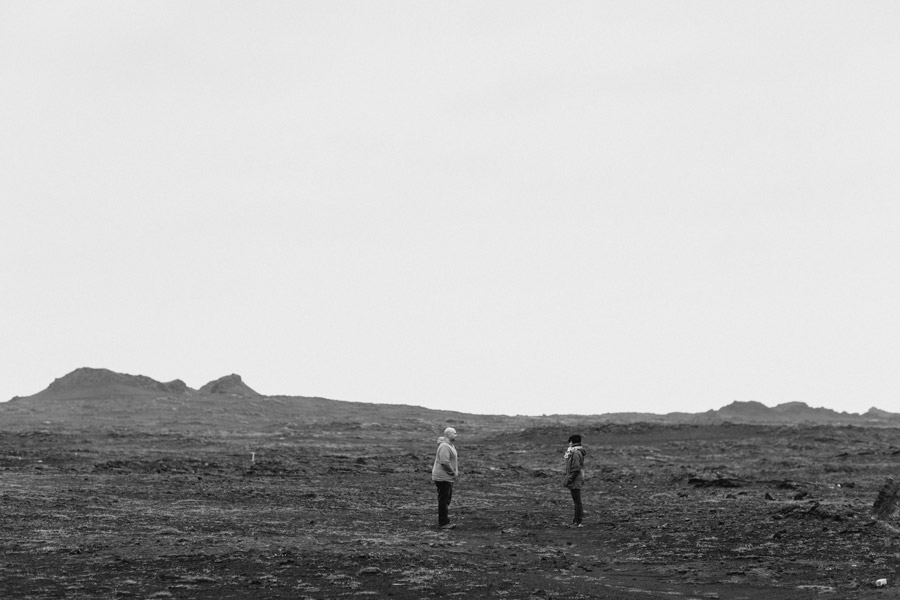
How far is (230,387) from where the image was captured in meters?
116

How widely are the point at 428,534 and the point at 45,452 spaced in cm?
3043

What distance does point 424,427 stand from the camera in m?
85.3

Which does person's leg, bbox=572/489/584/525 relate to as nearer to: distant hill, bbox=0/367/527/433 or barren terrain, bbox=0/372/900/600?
barren terrain, bbox=0/372/900/600

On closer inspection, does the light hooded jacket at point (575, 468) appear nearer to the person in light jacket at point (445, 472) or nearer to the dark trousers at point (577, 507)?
the dark trousers at point (577, 507)

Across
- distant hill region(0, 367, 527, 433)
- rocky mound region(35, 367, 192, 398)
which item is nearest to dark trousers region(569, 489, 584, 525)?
distant hill region(0, 367, 527, 433)

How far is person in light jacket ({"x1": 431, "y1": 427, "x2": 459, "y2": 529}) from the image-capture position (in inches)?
863

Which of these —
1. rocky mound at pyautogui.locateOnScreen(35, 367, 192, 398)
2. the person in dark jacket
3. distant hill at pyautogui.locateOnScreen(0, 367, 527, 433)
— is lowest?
the person in dark jacket

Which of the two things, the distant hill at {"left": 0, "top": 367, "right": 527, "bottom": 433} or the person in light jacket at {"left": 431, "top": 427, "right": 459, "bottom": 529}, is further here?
the distant hill at {"left": 0, "top": 367, "right": 527, "bottom": 433}

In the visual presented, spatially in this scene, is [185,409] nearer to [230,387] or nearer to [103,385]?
[103,385]

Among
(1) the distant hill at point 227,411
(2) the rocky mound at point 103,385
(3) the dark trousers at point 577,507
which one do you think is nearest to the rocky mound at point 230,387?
(1) the distant hill at point 227,411

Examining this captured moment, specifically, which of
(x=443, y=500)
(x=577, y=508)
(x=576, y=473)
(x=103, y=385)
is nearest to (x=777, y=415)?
(x=103, y=385)

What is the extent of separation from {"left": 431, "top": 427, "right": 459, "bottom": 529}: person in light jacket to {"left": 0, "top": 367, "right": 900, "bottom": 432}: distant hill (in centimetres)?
5637

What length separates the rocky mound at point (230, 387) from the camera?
11356 centimetres

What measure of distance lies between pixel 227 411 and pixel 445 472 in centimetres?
7687
